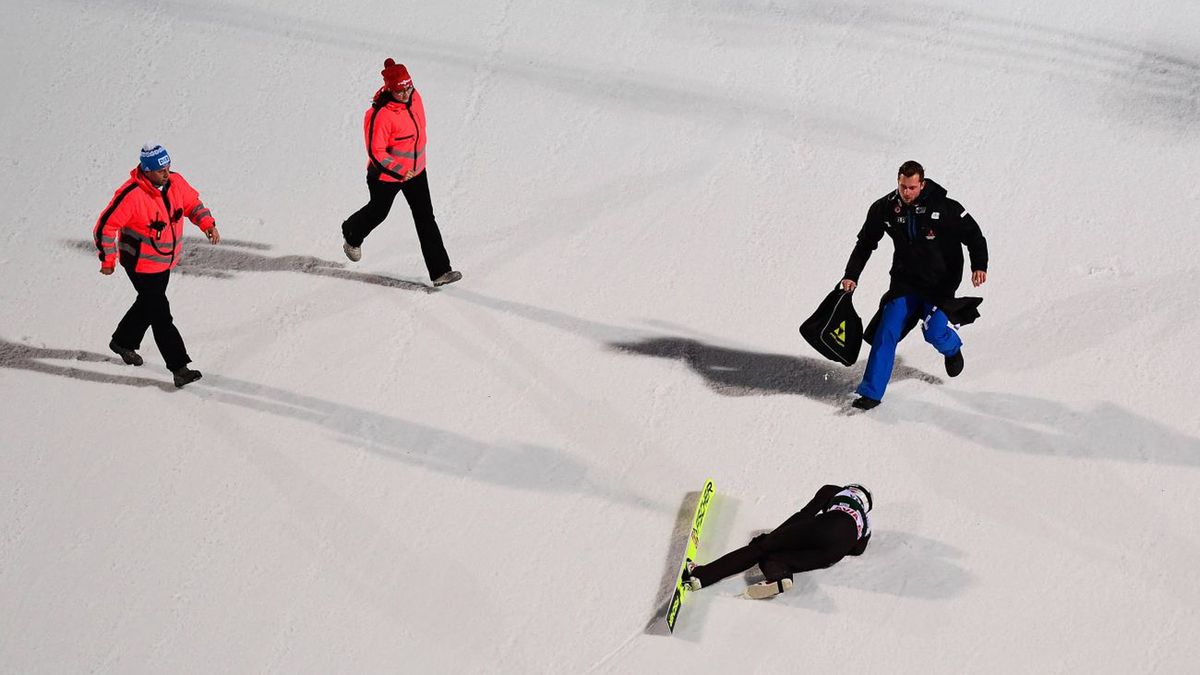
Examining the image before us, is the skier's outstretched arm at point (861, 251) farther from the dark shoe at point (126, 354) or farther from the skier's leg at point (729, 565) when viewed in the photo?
the dark shoe at point (126, 354)

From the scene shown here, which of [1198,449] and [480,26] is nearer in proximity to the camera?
[1198,449]

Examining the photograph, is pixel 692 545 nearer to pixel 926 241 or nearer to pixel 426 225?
pixel 926 241

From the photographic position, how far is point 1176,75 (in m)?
8.77

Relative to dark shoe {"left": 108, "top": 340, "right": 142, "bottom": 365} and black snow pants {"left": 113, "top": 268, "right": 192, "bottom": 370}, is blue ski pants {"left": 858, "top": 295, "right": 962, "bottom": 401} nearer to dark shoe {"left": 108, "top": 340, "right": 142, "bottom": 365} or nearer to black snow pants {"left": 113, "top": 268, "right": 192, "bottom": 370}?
black snow pants {"left": 113, "top": 268, "right": 192, "bottom": 370}

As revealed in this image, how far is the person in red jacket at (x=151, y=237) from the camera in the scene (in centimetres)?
619

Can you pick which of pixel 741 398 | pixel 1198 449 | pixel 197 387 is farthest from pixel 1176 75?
pixel 197 387

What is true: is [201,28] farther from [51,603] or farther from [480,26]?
[51,603]

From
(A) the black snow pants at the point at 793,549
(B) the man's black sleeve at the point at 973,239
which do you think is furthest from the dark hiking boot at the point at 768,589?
(B) the man's black sleeve at the point at 973,239

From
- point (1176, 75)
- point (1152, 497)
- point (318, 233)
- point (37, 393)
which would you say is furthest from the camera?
point (1176, 75)

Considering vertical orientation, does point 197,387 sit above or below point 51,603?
above

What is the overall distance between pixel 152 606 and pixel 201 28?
15.4 ft

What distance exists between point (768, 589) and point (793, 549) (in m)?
0.22

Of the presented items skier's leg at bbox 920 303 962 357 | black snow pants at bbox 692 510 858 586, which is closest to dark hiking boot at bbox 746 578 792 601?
black snow pants at bbox 692 510 858 586

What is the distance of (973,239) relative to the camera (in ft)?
20.9
